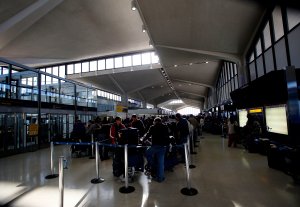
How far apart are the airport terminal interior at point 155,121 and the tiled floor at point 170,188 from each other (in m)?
0.03

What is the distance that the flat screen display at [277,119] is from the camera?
200 inches

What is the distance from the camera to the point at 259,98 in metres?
6.93

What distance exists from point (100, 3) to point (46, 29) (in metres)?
4.83

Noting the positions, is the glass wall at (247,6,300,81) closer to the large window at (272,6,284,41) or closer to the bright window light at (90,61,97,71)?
the large window at (272,6,284,41)

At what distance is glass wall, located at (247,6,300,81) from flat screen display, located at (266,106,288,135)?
4.38 ft

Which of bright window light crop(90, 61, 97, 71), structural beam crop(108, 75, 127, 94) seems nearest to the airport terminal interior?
bright window light crop(90, 61, 97, 71)

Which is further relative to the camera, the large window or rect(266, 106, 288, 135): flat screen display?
the large window

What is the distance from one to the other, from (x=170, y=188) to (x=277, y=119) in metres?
4.16

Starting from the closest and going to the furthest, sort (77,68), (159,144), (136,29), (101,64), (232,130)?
(159,144) → (232,130) → (136,29) → (101,64) → (77,68)

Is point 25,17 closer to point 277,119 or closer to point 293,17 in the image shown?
point 293,17

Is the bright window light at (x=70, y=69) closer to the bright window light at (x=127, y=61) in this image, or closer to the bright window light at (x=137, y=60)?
the bright window light at (x=127, y=61)

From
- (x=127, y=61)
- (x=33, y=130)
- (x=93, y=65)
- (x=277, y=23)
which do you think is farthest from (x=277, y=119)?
(x=93, y=65)

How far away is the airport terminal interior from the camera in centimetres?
367

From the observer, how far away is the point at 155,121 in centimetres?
430
